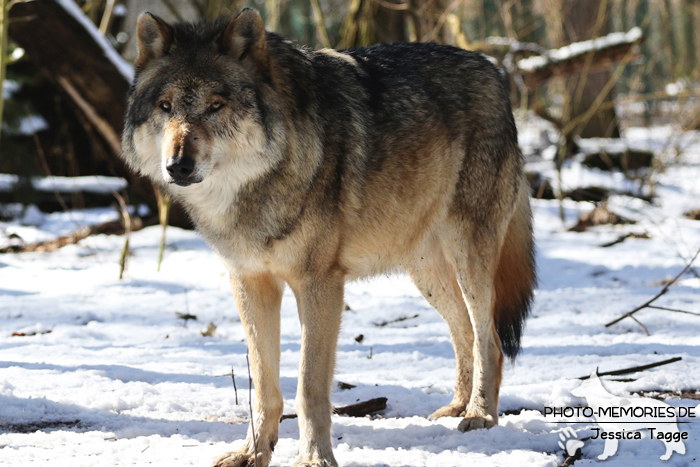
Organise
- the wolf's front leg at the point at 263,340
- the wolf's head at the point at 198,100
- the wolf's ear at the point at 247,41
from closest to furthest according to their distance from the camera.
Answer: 1. the wolf's head at the point at 198,100
2. the wolf's ear at the point at 247,41
3. the wolf's front leg at the point at 263,340

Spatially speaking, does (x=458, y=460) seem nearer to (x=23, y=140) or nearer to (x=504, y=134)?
(x=504, y=134)

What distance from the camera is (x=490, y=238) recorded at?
11.0 feet

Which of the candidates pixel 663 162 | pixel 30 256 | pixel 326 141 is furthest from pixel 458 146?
pixel 663 162

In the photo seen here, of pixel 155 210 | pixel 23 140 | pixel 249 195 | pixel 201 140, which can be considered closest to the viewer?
pixel 201 140

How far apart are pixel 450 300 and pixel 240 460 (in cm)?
153

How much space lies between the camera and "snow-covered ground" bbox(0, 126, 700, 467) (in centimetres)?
271

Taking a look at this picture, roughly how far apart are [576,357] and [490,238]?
110 centimetres

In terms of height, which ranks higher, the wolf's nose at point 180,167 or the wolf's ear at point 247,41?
the wolf's ear at point 247,41

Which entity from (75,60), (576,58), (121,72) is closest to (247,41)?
(121,72)

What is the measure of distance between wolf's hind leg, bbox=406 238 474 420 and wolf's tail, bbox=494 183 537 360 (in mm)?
206

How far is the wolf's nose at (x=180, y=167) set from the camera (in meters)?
2.39

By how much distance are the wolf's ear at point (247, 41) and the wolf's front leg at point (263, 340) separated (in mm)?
948

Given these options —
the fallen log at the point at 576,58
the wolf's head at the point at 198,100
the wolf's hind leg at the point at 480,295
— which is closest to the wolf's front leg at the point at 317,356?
the wolf's head at the point at 198,100

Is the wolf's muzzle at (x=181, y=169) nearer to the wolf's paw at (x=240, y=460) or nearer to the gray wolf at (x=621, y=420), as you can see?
the wolf's paw at (x=240, y=460)
